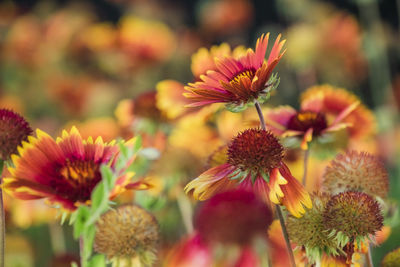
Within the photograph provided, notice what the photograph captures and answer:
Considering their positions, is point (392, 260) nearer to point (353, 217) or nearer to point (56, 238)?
point (353, 217)

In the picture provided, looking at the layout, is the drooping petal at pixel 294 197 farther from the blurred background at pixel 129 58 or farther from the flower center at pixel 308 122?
the blurred background at pixel 129 58

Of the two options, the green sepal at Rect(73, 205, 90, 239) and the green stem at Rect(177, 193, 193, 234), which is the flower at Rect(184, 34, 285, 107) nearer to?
the green sepal at Rect(73, 205, 90, 239)

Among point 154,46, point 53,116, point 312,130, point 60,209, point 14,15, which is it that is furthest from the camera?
point 14,15

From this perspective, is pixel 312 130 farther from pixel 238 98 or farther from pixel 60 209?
pixel 60 209

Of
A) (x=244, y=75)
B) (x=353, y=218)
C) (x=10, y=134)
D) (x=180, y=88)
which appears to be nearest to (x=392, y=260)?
(x=353, y=218)

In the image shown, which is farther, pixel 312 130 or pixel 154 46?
pixel 154 46

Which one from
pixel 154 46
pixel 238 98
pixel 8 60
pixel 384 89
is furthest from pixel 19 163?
pixel 384 89
